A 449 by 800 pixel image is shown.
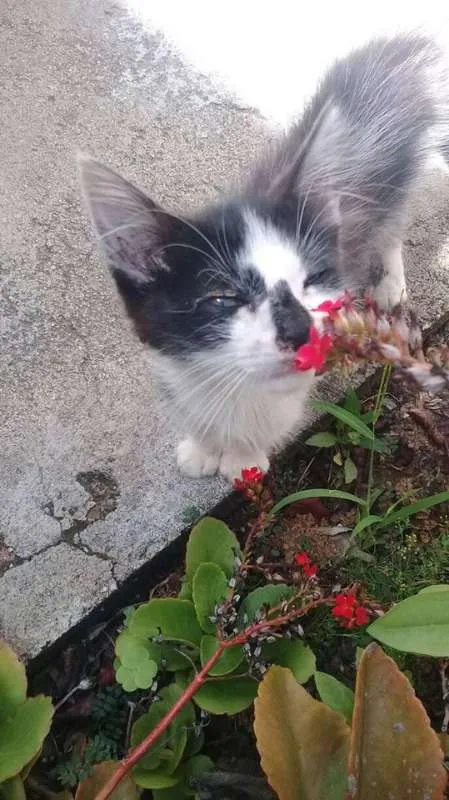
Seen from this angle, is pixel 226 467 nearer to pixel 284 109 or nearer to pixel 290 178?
pixel 290 178

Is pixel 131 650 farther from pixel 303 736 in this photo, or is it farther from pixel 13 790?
pixel 303 736

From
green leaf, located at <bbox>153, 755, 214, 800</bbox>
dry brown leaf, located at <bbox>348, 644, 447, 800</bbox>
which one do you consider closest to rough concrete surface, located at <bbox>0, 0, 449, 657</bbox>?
green leaf, located at <bbox>153, 755, 214, 800</bbox>

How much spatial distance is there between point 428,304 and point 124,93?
1297mm

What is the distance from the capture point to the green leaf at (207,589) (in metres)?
1.51

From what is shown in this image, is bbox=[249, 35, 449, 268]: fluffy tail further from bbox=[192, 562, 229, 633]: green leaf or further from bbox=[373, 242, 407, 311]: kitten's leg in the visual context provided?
bbox=[192, 562, 229, 633]: green leaf

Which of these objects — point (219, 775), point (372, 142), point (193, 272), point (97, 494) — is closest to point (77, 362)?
point (97, 494)


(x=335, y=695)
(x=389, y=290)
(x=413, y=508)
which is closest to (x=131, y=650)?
(x=335, y=695)

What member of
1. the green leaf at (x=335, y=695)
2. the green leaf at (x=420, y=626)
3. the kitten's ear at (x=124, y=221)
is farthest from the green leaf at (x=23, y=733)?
the kitten's ear at (x=124, y=221)

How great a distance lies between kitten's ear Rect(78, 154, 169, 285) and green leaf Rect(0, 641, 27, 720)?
→ 77 centimetres

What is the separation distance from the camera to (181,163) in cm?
255

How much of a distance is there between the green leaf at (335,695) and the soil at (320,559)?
0.77ft

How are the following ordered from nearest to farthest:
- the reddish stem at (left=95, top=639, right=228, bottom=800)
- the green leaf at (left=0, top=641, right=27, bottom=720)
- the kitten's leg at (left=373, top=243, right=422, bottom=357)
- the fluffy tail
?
the reddish stem at (left=95, top=639, right=228, bottom=800), the green leaf at (left=0, top=641, right=27, bottom=720), the fluffy tail, the kitten's leg at (left=373, top=243, right=422, bottom=357)

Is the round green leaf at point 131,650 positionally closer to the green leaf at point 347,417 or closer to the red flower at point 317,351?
the green leaf at point 347,417

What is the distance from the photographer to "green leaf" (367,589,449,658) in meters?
1.21
